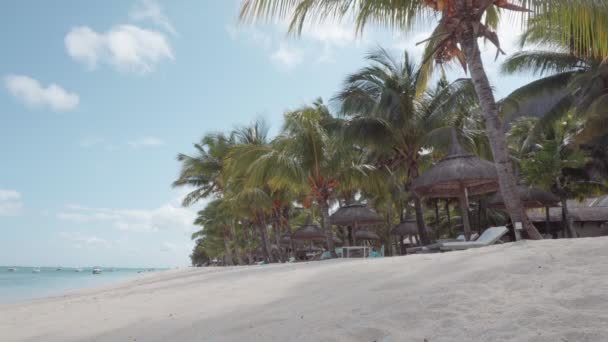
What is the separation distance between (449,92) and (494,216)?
36.9 feet

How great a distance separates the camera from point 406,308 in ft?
9.55

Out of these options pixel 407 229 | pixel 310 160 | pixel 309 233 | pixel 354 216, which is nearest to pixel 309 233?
pixel 309 233

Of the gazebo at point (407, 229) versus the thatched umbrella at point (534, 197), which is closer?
the thatched umbrella at point (534, 197)

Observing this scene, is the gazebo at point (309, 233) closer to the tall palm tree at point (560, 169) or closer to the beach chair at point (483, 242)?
the tall palm tree at point (560, 169)

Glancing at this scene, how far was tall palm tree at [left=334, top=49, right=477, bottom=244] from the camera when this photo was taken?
13.4m

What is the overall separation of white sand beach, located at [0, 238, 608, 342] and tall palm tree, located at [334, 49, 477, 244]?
9.01m

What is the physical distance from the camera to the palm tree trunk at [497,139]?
6.60m

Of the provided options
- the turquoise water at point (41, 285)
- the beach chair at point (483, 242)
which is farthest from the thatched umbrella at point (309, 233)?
Answer: the beach chair at point (483, 242)

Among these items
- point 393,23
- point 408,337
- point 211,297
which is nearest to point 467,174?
point 393,23

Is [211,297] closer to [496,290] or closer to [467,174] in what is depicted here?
[496,290]

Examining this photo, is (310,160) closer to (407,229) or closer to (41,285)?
(407,229)

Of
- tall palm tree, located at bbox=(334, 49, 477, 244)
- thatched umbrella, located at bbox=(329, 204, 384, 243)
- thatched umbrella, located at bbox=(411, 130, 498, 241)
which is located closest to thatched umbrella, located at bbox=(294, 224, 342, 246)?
thatched umbrella, located at bbox=(329, 204, 384, 243)

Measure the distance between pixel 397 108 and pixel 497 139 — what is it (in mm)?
6721

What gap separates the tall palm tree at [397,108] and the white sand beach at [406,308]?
9.01 m
